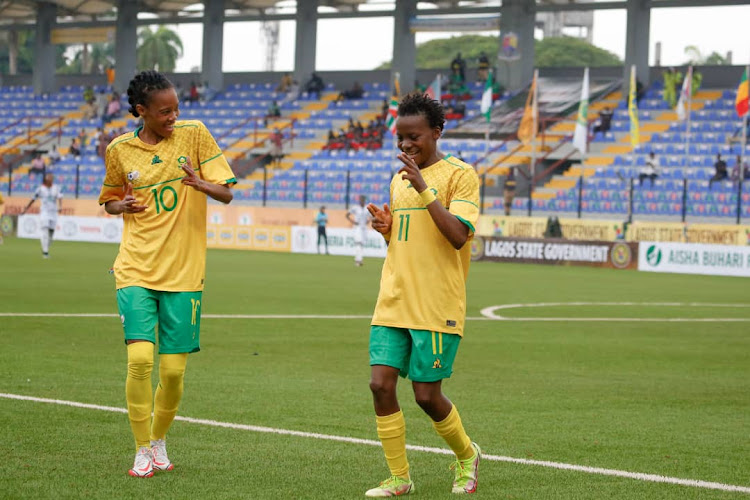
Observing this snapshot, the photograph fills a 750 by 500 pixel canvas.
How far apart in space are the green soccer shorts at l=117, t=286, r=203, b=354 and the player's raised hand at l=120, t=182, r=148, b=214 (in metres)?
0.44

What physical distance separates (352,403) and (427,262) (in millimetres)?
3363

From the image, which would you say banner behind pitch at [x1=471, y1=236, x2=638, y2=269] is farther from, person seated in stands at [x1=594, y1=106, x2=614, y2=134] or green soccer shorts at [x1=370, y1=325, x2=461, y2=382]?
green soccer shorts at [x1=370, y1=325, x2=461, y2=382]

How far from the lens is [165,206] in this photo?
6.87 m

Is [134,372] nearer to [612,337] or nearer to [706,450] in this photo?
[706,450]

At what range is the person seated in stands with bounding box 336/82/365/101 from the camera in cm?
5519

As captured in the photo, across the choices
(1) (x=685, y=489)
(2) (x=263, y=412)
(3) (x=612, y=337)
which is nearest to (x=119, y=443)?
(2) (x=263, y=412)

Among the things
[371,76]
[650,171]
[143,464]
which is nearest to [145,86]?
[143,464]

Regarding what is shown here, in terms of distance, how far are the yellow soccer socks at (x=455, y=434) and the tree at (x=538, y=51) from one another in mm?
98004

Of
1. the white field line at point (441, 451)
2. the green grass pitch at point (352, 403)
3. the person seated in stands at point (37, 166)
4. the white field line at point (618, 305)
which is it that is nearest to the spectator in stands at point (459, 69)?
the person seated in stands at point (37, 166)

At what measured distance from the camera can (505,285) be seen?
25.2m

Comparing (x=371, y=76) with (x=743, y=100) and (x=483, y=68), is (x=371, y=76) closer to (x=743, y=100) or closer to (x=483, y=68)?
(x=483, y=68)

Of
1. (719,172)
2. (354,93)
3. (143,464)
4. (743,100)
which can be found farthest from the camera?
(354,93)

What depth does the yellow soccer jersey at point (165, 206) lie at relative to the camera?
679 cm

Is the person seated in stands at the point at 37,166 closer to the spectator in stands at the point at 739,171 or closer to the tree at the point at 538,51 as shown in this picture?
the spectator in stands at the point at 739,171
